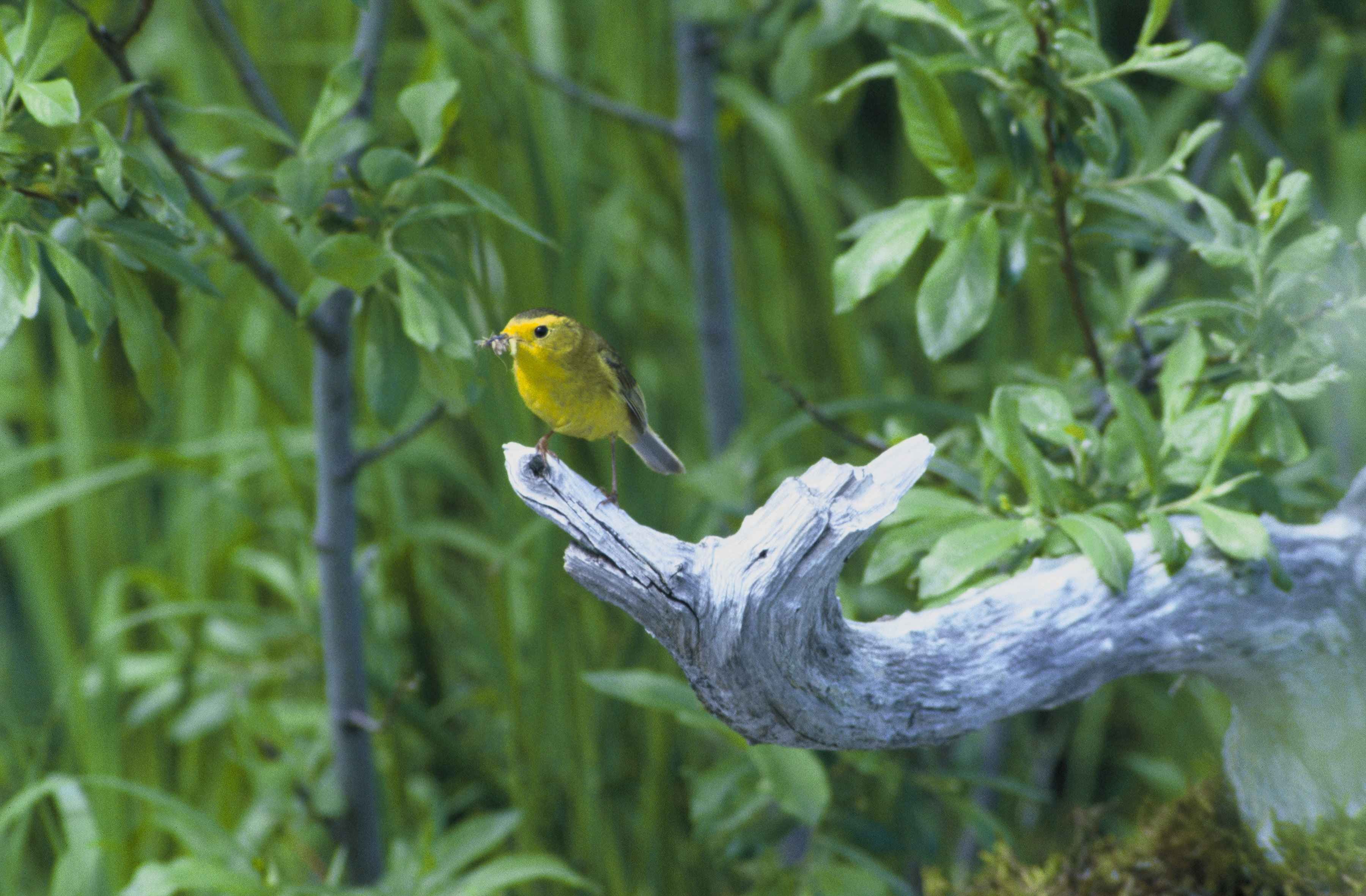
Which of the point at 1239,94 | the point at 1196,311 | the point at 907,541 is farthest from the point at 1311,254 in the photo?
the point at 1239,94

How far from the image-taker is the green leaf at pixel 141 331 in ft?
3.32

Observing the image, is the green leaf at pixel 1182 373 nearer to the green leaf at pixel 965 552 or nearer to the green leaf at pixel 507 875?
the green leaf at pixel 965 552

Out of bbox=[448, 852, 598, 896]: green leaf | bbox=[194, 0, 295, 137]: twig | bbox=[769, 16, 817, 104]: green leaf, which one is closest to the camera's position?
bbox=[194, 0, 295, 137]: twig

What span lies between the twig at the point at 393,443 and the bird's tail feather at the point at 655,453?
0.21 meters

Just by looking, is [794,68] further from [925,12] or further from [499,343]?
[499,343]

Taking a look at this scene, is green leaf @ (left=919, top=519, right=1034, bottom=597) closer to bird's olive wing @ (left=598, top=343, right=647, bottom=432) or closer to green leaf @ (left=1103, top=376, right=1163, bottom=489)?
green leaf @ (left=1103, top=376, right=1163, bottom=489)

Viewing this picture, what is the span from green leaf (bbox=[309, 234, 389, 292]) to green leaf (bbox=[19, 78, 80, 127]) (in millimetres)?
203

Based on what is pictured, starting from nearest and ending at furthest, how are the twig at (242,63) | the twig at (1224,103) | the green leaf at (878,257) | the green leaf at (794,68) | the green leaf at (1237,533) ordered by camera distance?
the green leaf at (1237,533), the green leaf at (878,257), the twig at (242,63), the green leaf at (794,68), the twig at (1224,103)

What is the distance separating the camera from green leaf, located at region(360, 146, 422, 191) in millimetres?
1085

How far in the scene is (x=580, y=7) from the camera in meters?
2.28

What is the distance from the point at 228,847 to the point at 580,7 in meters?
1.61

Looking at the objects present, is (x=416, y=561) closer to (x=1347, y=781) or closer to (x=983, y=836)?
(x=983, y=836)

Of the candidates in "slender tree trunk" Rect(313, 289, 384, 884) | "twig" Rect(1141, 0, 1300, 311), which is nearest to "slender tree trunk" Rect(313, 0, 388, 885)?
"slender tree trunk" Rect(313, 289, 384, 884)

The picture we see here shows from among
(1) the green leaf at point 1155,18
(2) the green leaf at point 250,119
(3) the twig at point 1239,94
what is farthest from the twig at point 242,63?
(3) the twig at point 1239,94
